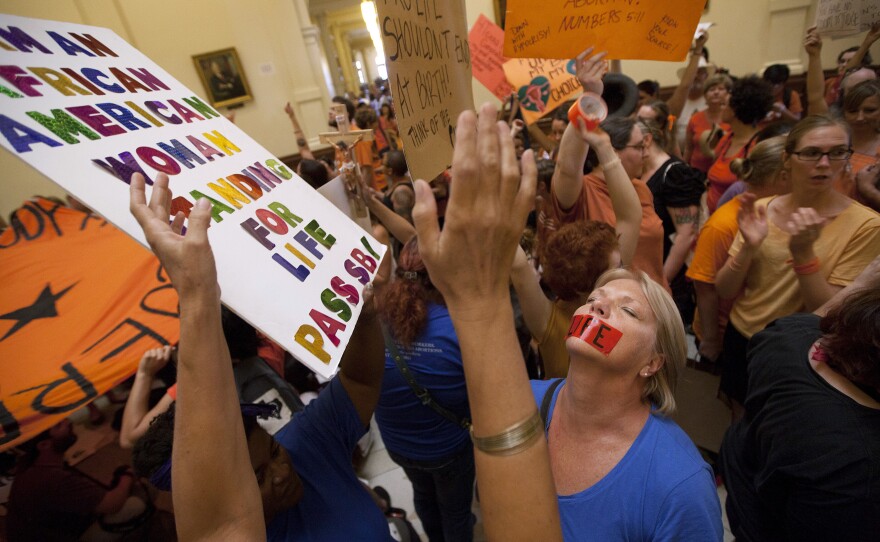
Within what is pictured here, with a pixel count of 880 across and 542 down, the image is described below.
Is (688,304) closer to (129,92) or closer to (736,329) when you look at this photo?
(736,329)

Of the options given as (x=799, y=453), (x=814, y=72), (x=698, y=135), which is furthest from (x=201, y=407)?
(x=698, y=135)

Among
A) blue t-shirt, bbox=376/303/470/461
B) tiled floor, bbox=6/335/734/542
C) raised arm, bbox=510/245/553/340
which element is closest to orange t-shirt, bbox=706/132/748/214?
tiled floor, bbox=6/335/734/542

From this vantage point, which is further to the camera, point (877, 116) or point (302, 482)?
point (877, 116)

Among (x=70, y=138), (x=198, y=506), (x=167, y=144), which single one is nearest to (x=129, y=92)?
(x=167, y=144)

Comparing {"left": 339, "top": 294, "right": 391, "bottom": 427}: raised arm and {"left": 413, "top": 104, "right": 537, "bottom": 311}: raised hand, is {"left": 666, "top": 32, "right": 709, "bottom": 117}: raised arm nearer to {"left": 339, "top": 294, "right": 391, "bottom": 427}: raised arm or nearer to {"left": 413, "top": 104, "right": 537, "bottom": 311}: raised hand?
{"left": 339, "top": 294, "right": 391, "bottom": 427}: raised arm

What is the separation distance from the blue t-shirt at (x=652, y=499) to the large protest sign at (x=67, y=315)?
1.73 metres

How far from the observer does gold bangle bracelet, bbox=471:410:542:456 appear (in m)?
0.57

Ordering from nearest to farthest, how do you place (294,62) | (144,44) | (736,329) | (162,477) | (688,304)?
1. (162,477)
2. (736,329)
3. (688,304)
4. (144,44)
5. (294,62)

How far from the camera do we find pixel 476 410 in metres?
0.59

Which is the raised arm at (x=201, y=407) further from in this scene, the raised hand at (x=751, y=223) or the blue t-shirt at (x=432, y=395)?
the raised hand at (x=751, y=223)

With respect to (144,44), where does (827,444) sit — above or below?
below

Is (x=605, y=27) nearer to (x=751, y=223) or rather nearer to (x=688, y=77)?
(x=751, y=223)

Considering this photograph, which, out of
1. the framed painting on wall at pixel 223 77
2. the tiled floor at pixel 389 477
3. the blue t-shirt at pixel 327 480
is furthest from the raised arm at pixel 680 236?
the framed painting on wall at pixel 223 77

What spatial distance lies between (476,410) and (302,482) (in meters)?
0.79
